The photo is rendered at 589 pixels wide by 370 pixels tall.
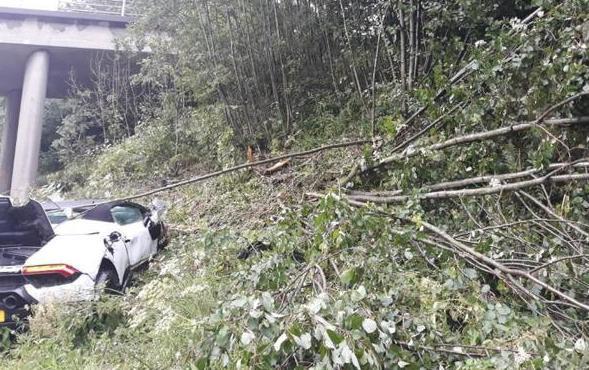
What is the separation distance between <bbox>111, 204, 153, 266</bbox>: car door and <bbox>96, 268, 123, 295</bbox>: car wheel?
540 mm

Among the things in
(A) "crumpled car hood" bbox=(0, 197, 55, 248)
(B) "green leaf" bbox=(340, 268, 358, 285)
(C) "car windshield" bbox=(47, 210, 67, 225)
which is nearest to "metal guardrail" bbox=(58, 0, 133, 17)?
(C) "car windshield" bbox=(47, 210, 67, 225)

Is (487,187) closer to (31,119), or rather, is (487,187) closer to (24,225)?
(24,225)

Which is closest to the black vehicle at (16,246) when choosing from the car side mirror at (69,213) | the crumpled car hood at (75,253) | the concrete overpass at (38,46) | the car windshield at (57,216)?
the crumpled car hood at (75,253)

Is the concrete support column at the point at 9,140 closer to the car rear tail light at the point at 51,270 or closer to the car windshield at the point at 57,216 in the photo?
the car windshield at the point at 57,216

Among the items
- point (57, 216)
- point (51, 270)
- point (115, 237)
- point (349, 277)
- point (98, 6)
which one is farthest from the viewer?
Answer: point (98, 6)

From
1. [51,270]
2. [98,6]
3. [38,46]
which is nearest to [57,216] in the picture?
[51,270]

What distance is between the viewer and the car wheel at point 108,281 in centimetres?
422

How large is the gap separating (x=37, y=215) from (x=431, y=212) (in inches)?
141

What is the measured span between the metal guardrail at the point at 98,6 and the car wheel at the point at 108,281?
9.59 meters

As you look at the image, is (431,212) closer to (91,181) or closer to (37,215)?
(37,215)

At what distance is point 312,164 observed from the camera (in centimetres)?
616

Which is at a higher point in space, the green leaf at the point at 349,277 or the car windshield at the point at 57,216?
the car windshield at the point at 57,216

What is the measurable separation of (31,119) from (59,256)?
32.9 feet

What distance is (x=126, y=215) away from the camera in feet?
18.5
